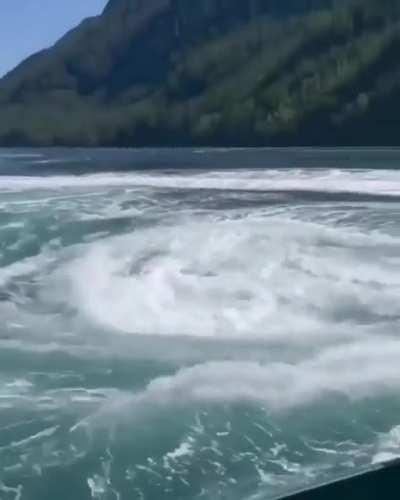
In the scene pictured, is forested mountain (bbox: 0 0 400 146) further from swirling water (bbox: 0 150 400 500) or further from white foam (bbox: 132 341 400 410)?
white foam (bbox: 132 341 400 410)

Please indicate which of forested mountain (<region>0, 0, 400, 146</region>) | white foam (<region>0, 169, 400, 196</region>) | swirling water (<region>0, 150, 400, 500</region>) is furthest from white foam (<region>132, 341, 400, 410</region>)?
forested mountain (<region>0, 0, 400, 146</region>)

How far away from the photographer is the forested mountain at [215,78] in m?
125

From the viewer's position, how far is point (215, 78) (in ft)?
502

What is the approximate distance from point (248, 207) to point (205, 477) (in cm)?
1599

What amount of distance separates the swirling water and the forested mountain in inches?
3545

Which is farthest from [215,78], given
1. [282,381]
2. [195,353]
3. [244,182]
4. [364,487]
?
[364,487]

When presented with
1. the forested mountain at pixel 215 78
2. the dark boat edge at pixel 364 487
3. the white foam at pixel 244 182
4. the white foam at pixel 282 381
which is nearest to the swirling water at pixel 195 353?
the white foam at pixel 282 381

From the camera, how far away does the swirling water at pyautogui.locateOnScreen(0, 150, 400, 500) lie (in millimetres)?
9547

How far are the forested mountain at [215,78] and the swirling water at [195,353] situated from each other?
295 feet

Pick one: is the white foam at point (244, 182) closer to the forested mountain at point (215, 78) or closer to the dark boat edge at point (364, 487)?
the dark boat edge at point (364, 487)

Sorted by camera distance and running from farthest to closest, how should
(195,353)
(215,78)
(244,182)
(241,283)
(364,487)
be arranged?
(215,78), (244,182), (241,283), (195,353), (364,487)

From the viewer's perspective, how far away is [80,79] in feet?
547

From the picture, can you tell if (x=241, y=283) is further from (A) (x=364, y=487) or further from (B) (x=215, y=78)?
(B) (x=215, y=78)

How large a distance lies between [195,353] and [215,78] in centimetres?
14222
